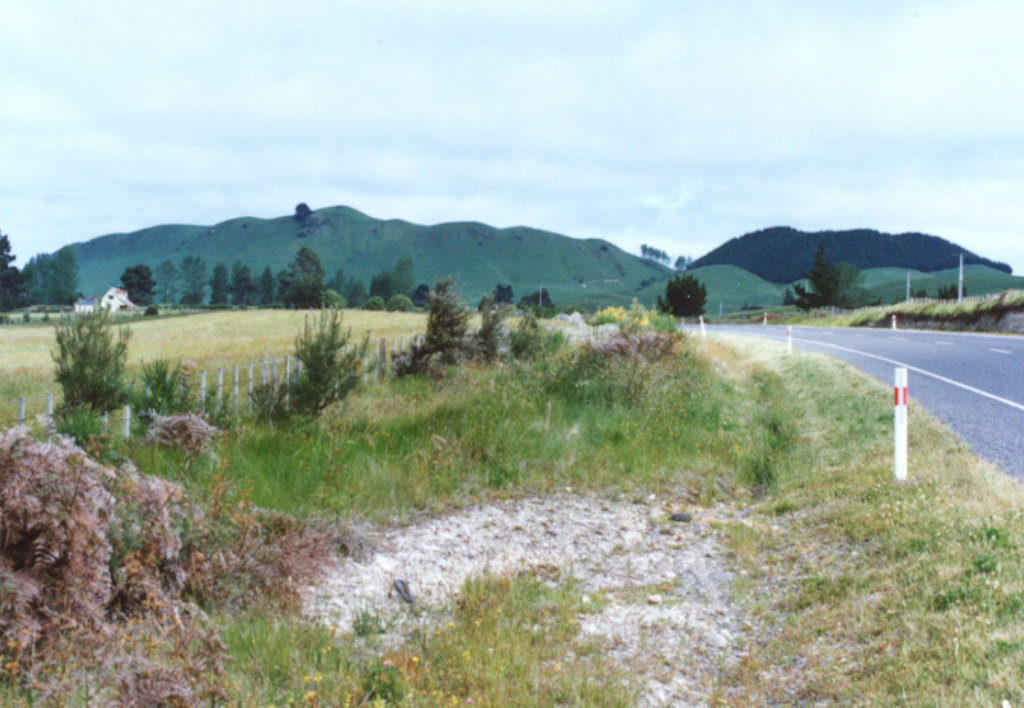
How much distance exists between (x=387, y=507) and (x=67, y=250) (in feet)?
395

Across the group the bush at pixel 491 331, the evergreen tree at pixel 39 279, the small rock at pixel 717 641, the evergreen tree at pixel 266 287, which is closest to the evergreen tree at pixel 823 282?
the bush at pixel 491 331

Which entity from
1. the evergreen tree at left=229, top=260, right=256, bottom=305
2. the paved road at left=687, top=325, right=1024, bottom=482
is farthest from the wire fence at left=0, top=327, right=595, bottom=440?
the evergreen tree at left=229, top=260, right=256, bottom=305

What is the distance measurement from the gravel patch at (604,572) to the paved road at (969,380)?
10.9ft

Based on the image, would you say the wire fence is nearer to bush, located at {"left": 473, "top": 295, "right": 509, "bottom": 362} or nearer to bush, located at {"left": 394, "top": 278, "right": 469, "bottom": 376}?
bush, located at {"left": 394, "top": 278, "right": 469, "bottom": 376}

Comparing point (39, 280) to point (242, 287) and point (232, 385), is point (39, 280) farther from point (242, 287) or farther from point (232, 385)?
point (232, 385)

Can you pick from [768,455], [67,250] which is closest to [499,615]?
[768,455]

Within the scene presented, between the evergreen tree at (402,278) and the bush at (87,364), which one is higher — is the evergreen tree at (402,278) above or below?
above

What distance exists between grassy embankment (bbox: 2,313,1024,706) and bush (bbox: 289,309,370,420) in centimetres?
50

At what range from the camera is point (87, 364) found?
9.05 meters

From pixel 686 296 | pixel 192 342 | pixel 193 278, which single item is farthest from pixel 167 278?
pixel 192 342

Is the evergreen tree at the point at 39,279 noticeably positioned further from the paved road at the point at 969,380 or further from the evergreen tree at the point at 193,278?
the paved road at the point at 969,380

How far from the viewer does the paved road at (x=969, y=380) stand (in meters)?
7.86

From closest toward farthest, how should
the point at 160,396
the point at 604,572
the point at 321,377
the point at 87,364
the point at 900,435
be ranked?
the point at 604,572
the point at 900,435
the point at 87,364
the point at 160,396
the point at 321,377

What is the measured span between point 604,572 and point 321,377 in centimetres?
594
